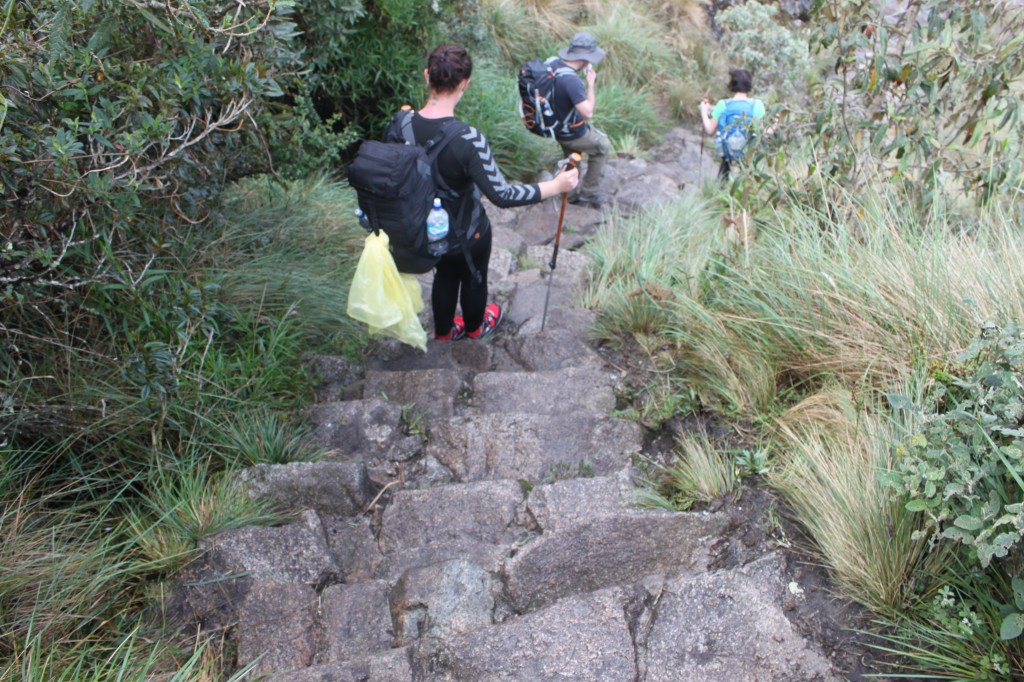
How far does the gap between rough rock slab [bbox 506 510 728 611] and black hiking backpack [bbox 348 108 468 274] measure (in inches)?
74.3

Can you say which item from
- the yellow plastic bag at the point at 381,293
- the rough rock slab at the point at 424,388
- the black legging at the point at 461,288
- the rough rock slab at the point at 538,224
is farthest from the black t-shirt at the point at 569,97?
the rough rock slab at the point at 424,388

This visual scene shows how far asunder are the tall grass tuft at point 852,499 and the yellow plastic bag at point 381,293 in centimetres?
209

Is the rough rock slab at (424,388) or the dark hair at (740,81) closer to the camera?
the rough rock slab at (424,388)

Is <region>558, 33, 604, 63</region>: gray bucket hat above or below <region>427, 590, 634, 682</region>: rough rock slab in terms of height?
above

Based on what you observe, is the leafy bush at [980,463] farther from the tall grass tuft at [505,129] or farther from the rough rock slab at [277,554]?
the tall grass tuft at [505,129]

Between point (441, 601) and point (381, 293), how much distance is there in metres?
2.03

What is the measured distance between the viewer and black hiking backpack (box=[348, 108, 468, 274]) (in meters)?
4.04

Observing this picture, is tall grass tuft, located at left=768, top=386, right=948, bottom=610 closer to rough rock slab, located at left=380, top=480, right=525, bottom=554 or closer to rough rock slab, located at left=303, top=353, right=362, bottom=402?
rough rock slab, located at left=380, top=480, right=525, bottom=554

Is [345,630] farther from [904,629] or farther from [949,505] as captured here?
[949,505]

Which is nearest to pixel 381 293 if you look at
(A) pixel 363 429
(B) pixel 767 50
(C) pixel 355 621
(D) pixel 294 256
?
(A) pixel 363 429

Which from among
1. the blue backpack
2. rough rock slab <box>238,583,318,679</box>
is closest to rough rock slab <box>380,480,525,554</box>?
rough rock slab <box>238,583,318,679</box>

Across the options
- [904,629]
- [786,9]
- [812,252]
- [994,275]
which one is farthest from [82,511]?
[786,9]

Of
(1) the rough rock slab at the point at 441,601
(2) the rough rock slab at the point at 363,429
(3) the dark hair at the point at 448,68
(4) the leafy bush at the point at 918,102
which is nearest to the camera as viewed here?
(1) the rough rock slab at the point at 441,601

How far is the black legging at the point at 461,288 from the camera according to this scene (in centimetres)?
488
